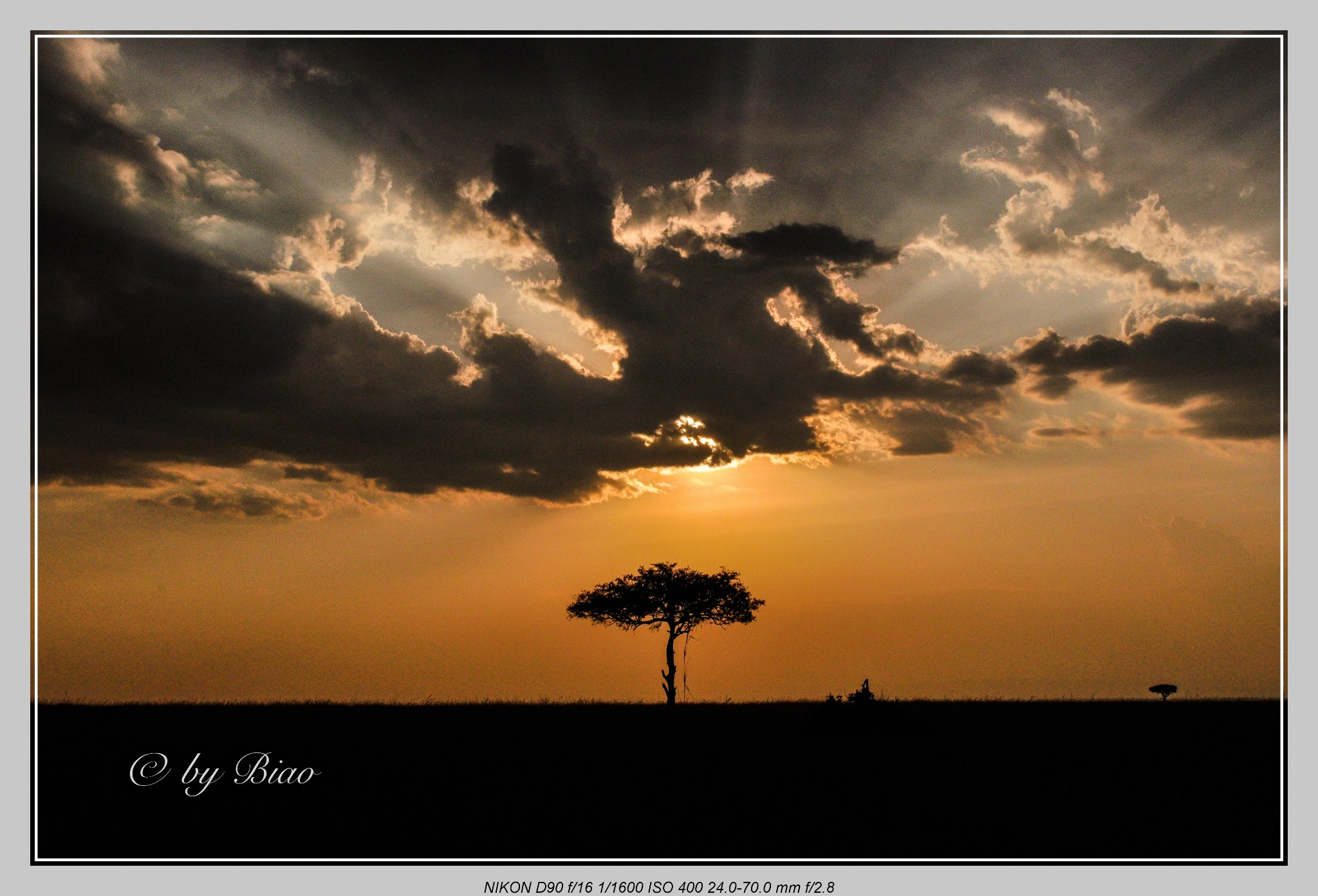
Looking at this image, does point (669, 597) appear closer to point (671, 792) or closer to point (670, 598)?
point (670, 598)

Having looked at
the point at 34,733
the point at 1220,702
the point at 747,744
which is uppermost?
the point at 34,733

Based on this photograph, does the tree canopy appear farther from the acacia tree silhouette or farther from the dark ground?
the dark ground

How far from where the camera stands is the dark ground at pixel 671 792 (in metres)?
15.8

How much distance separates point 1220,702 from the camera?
37750 mm

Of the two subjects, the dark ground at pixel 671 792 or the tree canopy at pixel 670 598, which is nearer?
the dark ground at pixel 671 792

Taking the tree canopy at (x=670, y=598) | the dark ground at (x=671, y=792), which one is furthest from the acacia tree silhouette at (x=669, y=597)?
the dark ground at (x=671, y=792)

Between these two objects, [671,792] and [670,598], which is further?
[670,598]

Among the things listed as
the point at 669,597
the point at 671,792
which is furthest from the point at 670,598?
the point at 671,792

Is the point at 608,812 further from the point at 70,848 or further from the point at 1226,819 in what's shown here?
the point at 1226,819

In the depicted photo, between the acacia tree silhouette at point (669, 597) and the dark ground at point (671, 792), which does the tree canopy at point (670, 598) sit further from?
the dark ground at point (671, 792)

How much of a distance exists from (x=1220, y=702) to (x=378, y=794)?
3596cm

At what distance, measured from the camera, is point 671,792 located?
18.0 metres
